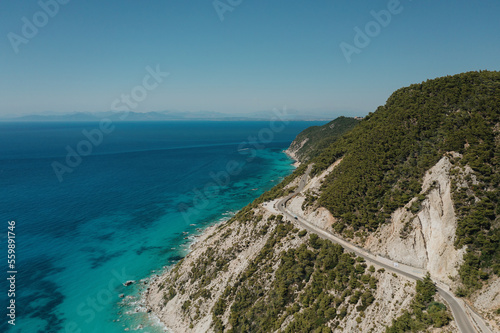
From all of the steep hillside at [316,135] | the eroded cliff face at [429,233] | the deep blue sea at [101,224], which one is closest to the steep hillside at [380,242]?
the eroded cliff face at [429,233]

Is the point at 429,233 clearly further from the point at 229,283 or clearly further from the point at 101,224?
the point at 101,224

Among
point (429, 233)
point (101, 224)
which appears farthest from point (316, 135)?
point (429, 233)

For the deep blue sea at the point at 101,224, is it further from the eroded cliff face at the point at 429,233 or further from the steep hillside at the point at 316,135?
the eroded cliff face at the point at 429,233

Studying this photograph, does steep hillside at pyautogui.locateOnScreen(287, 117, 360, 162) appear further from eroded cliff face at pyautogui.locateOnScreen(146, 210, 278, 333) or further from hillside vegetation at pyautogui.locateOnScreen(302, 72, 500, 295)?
eroded cliff face at pyautogui.locateOnScreen(146, 210, 278, 333)

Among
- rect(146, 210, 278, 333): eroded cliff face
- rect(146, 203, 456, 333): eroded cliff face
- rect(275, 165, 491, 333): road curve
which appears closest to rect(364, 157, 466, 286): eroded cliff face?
rect(275, 165, 491, 333): road curve

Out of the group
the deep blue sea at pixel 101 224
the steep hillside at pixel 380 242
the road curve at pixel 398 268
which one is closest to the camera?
the road curve at pixel 398 268

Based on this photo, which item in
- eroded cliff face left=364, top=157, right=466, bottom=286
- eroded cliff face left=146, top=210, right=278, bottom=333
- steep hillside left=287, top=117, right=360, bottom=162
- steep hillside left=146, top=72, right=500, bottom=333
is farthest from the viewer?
steep hillside left=287, top=117, right=360, bottom=162
